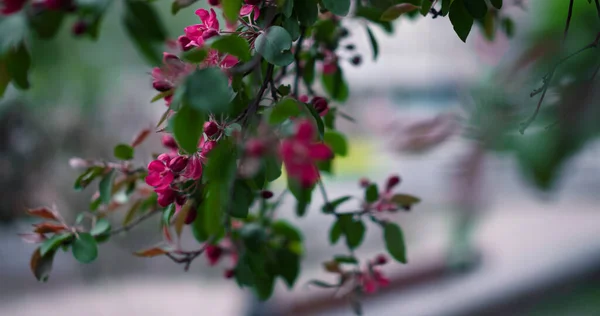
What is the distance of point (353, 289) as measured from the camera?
25.9 inches

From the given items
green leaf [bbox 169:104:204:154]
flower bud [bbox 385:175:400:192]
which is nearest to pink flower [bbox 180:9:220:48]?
green leaf [bbox 169:104:204:154]

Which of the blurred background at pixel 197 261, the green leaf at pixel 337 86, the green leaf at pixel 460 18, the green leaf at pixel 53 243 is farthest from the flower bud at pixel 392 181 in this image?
the blurred background at pixel 197 261

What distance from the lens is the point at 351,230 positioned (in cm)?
64

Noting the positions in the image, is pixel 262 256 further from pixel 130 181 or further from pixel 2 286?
pixel 2 286

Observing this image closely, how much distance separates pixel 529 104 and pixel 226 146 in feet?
2.15

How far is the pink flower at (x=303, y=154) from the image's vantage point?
0.90 ft

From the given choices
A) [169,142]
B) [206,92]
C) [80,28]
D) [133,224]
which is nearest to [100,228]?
[133,224]

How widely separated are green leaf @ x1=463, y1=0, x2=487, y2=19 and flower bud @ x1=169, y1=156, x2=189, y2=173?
0.25 meters

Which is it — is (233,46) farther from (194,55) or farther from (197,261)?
(197,261)

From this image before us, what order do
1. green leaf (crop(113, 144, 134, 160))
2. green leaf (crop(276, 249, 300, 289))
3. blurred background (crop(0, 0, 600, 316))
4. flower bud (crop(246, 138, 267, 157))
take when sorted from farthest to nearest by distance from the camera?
blurred background (crop(0, 0, 600, 316))
green leaf (crop(276, 249, 300, 289))
green leaf (crop(113, 144, 134, 160))
flower bud (crop(246, 138, 267, 157))

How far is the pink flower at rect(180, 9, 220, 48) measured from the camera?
1.35 feet

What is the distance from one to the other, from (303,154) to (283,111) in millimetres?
74

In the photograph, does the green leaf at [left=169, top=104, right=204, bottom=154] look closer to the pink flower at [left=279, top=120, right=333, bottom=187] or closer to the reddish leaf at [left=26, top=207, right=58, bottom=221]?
the pink flower at [left=279, top=120, right=333, bottom=187]

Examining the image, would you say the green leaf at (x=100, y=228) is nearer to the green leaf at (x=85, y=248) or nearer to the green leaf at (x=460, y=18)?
the green leaf at (x=85, y=248)
